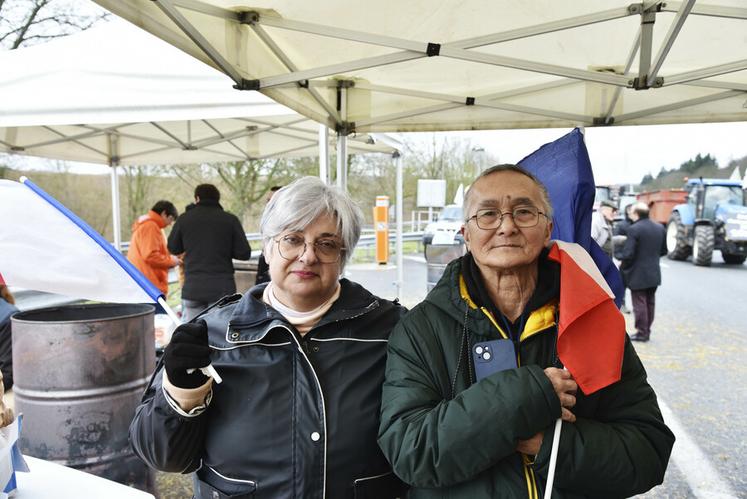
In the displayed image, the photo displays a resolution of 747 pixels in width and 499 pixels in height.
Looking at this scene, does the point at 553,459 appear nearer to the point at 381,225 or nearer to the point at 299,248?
the point at 299,248

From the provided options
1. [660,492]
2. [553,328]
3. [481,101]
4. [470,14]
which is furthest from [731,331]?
[553,328]

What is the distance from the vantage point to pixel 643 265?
7035 millimetres

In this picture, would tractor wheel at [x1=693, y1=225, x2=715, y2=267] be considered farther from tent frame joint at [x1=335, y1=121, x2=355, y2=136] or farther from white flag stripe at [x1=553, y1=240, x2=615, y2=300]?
white flag stripe at [x1=553, y1=240, x2=615, y2=300]

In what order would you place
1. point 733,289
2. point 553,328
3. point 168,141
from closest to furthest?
1. point 553,328
2. point 168,141
3. point 733,289

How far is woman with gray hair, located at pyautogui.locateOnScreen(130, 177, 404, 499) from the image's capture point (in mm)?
1477

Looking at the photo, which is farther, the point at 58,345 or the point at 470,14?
the point at 470,14

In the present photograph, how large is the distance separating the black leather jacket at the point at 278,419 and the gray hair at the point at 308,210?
0.25m

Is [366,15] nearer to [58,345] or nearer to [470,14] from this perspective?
[470,14]

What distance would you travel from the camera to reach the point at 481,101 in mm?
3949

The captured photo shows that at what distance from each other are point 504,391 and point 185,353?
80cm

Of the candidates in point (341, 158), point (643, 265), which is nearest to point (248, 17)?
point (341, 158)

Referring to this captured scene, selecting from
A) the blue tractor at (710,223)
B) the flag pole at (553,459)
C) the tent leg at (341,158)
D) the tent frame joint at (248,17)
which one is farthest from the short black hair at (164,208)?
the blue tractor at (710,223)

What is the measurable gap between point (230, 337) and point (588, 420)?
102 centimetres

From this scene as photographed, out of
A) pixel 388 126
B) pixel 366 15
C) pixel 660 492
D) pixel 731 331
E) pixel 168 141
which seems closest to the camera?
pixel 366 15
